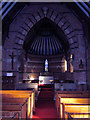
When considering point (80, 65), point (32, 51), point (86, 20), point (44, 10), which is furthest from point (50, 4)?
point (32, 51)

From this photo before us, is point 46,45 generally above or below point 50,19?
below

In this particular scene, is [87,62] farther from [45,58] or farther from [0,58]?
[45,58]

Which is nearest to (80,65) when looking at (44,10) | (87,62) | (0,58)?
(87,62)

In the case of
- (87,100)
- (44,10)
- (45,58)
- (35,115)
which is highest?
(44,10)

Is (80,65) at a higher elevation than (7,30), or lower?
lower

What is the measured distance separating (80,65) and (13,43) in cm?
685

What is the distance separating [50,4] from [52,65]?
38.1 ft

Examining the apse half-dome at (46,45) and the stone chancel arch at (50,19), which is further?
the apse half-dome at (46,45)

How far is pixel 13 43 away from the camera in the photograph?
42.4 feet

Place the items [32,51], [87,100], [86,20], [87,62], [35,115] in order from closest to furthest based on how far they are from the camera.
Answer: [87,100]
[35,115]
[86,20]
[87,62]
[32,51]

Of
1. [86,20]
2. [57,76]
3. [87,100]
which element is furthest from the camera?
[57,76]

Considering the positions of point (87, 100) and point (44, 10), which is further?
point (44, 10)

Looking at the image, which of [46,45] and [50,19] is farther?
[46,45]

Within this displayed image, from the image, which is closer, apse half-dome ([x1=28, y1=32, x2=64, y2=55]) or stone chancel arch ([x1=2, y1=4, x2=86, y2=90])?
stone chancel arch ([x1=2, y1=4, x2=86, y2=90])
